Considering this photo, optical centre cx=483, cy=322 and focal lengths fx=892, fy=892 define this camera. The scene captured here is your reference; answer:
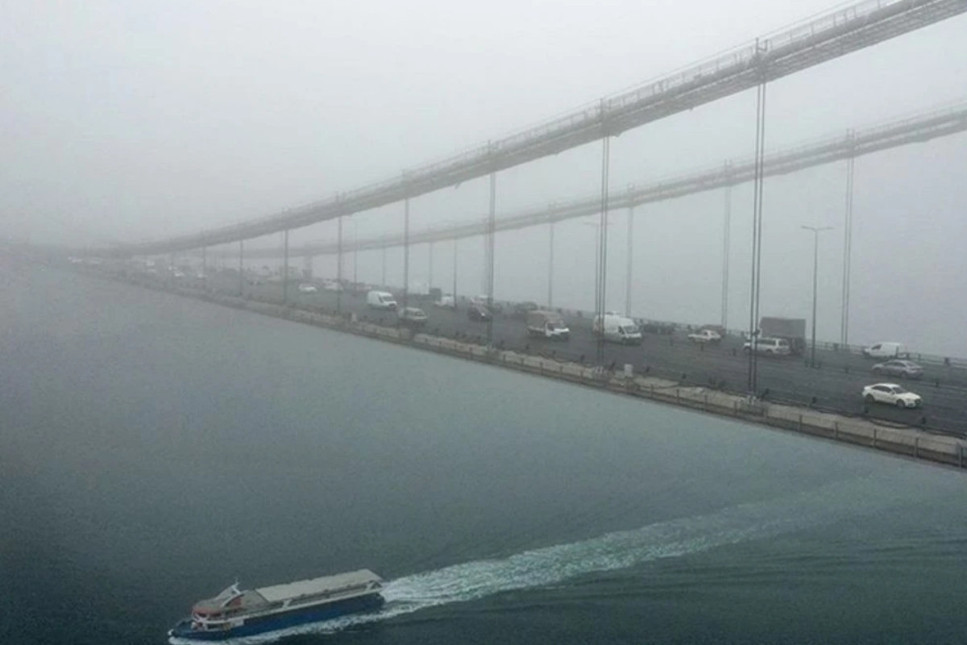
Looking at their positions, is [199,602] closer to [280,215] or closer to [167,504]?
[167,504]

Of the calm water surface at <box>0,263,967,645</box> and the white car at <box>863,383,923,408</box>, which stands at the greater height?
the white car at <box>863,383,923,408</box>

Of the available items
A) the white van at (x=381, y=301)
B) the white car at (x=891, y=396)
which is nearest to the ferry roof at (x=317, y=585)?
the white car at (x=891, y=396)

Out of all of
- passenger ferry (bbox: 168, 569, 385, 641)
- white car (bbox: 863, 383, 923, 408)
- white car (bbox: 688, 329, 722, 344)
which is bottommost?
passenger ferry (bbox: 168, 569, 385, 641)

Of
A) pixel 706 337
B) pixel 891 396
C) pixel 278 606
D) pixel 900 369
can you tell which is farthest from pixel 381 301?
pixel 278 606

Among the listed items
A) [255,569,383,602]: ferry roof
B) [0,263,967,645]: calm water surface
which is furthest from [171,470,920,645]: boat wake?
[255,569,383,602]: ferry roof

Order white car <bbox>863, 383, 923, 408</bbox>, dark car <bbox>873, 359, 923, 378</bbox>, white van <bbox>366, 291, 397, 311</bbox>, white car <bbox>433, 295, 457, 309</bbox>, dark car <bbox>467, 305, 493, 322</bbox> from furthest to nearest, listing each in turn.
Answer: white car <bbox>433, 295, 457, 309</bbox> < white van <bbox>366, 291, 397, 311</bbox> < dark car <bbox>467, 305, 493, 322</bbox> < dark car <bbox>873, 359, 923, 378</bbox> < white car <bbox>863, 383, 923, 408</bbox>

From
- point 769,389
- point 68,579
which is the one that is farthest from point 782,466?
point 68,579

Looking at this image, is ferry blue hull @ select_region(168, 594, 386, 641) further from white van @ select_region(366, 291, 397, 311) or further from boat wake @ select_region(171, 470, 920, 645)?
white van @ select_region(366, 291, 397, 311)
